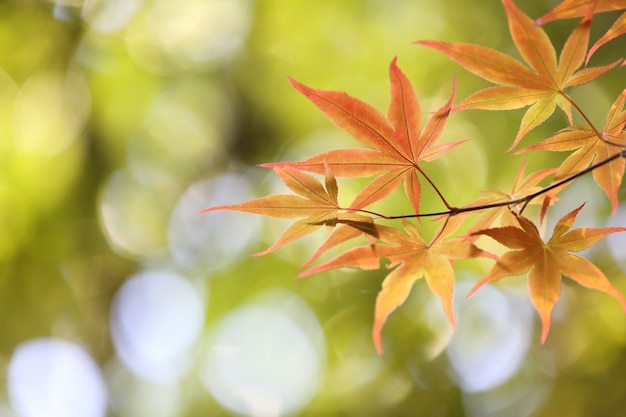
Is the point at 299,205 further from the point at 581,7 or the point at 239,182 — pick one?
the point at 239,182

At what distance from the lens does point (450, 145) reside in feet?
1.68

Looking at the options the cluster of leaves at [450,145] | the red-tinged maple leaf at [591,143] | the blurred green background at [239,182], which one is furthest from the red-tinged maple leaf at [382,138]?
the blurred green background at [239,182]

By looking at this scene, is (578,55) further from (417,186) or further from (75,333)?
(75,333)

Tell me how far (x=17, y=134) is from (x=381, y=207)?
158 cm

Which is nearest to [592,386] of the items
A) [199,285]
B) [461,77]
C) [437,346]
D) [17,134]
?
[437,346]

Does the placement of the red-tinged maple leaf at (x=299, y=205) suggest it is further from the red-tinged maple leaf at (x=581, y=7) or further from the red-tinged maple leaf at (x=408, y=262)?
the red-tinged maple leaf at (x=581, y=7)

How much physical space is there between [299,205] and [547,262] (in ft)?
0.77

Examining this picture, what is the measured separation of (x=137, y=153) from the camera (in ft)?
7.55

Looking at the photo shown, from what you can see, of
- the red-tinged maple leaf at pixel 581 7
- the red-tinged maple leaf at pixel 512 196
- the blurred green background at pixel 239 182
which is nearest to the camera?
the red-tinged maple leaf at pixel 581 7

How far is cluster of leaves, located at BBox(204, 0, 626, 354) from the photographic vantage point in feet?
1.44

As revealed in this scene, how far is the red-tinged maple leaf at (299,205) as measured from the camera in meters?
0.46

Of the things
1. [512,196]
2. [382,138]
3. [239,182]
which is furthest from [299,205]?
[239,182]

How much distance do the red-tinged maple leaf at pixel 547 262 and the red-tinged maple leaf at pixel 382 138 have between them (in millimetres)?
92

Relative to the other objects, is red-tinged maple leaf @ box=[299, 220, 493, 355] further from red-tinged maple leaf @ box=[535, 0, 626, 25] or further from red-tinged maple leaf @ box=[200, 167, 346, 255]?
red-tinged maple leaf @ box=[535, 0, 626, 25]
